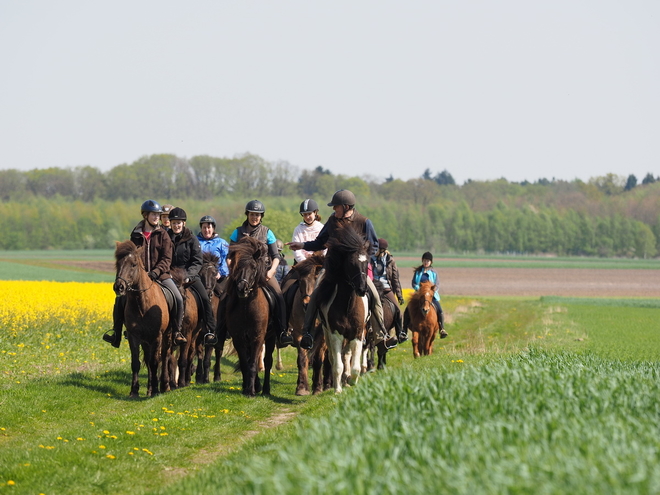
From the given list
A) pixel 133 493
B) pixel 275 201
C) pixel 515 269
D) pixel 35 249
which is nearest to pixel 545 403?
pixel 133 493

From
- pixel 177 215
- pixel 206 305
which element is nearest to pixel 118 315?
pixel 206 305

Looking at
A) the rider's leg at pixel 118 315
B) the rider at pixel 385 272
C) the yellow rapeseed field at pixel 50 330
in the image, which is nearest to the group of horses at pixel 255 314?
the rider's leg at pixel 118 315

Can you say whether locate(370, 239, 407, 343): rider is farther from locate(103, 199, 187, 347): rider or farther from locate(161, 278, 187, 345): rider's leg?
locate(103, 199, 187, 347): rider

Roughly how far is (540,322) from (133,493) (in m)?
25.5

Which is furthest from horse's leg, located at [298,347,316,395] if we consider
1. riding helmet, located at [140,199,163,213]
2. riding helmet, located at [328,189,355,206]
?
riding helmet, located at [140,199,163,213]

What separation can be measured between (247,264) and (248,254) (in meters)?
0.20

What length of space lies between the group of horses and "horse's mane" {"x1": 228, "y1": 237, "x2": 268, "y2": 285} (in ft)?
0.05

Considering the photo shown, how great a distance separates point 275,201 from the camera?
15312 cm

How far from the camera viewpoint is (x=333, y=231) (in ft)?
37.6

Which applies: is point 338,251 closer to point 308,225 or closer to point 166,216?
point 308,225

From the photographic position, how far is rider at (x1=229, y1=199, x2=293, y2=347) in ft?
43.3

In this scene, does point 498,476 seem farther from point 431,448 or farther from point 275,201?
point 275,201

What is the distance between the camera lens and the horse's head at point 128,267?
38.9 feet

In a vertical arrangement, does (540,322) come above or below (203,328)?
below
